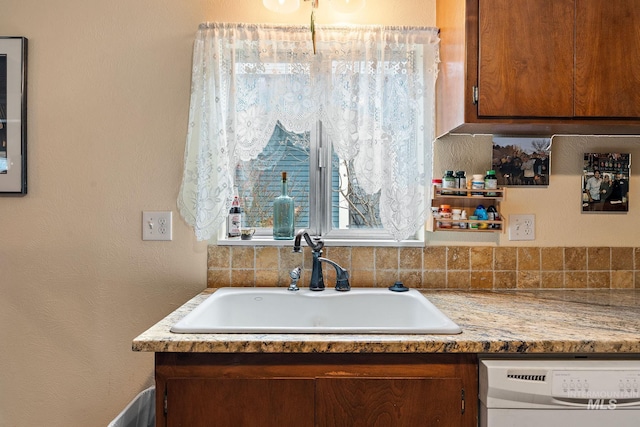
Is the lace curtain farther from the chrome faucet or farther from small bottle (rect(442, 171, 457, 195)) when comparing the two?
the chrome faucet

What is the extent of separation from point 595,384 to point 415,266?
0.81 metres

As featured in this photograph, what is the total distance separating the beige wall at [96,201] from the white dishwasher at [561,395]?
3.84 ft

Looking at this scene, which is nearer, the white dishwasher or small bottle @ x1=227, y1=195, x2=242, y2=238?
the white dishwasher

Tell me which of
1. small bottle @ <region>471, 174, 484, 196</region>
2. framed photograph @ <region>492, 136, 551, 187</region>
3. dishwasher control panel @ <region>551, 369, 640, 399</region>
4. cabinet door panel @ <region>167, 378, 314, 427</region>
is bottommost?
cabinet door panel @ <region>167, 378, 314, 427</region>

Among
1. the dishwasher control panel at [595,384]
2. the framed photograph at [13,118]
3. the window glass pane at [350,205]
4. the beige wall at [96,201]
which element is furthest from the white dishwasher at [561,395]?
the framed photograph at [13,118]

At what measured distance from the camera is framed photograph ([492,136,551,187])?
1884 millimetres

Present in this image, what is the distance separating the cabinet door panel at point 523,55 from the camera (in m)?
1.55

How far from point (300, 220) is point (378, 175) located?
0.41 m

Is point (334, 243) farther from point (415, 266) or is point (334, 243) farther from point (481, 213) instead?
point (481, 213)

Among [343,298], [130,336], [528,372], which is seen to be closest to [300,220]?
[343,298]

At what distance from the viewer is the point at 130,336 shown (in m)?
1.89

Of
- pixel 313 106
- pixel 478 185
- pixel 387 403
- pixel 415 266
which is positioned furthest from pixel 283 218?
pixel 387 403

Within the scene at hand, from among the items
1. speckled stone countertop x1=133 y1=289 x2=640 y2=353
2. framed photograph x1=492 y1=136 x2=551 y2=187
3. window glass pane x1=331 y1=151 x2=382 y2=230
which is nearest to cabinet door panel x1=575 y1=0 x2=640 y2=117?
framed photograph x1=492 y1=136 x2=551 y2=187

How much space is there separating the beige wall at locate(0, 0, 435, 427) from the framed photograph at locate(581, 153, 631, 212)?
884 mm
